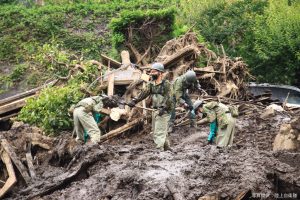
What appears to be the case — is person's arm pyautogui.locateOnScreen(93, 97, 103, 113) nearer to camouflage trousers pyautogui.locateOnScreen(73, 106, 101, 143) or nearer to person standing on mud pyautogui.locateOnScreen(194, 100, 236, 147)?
camouflage trousers pyautogui.locateOnScreen(73, 106, 101, 143)

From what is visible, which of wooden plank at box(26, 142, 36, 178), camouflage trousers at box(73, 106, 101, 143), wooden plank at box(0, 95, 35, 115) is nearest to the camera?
wooden plank at box(26, 142, 36, 178)

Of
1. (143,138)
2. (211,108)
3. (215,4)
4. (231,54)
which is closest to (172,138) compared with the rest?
(143,138)

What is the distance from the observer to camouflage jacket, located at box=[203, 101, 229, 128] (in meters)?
10.8

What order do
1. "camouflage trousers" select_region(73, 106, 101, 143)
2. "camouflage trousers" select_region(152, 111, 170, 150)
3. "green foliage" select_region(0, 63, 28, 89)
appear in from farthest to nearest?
1. "green foliage" select_region(0, 63, 28, 89)
2. "camouflage trousers" select_region(73, 106, 101, 143)
3. "camouflage trousers" select_region(152, 111, 170, 150)

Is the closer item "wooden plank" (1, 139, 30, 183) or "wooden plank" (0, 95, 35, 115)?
"wooden plank" (1, 139, 30, 183)

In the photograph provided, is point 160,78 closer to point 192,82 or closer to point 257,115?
point 192,82

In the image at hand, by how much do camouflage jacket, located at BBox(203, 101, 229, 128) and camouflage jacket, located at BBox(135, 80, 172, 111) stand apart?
768 mm

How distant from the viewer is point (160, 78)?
35.2 feet

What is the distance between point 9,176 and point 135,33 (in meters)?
11.0

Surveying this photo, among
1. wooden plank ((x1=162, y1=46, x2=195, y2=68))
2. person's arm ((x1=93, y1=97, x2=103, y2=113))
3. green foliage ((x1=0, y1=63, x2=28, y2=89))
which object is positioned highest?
wooden plank ((x1=162, y1=46, x2=195, y2=68))

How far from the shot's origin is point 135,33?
19891 mm

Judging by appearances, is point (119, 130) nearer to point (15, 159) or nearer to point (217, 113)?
point (217, 113)

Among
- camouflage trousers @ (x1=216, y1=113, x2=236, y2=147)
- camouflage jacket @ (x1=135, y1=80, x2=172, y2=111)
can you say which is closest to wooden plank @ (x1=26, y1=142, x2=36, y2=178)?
camouflage jacket @ (x1=135, y1=80, x2=172, y2=111)

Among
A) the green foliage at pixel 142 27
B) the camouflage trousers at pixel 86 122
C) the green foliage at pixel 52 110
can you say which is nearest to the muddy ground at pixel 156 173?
the camouflage trousers at pixel 86 122
